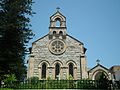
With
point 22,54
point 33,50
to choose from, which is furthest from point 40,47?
point 22,54

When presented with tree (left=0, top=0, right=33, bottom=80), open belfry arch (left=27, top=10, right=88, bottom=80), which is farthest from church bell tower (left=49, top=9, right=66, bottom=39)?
tree (left=0, top=0, right=33, bottom=80)

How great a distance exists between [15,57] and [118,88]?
12.6 metres

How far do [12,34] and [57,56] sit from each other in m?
16.6

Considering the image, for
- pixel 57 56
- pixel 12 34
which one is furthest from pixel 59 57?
pixel 12 34

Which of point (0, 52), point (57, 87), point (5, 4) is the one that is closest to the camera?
point (0, 52)

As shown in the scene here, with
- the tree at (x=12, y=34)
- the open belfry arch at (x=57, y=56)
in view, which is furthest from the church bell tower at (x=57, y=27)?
the tree at (x=12, y=34)

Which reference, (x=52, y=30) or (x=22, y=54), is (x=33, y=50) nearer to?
(x=52, y=30)

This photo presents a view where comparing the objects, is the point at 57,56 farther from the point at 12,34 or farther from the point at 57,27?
the point at 12,34

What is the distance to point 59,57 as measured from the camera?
135 feet

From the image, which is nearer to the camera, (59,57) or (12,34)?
(12,34)

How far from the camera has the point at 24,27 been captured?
88.5ft

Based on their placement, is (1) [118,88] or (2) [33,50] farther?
(2) [33,50]

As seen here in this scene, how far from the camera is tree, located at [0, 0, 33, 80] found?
81.8ft

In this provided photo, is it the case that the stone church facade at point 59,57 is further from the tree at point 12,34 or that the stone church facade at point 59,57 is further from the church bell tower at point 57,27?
the tree at point 12,34
